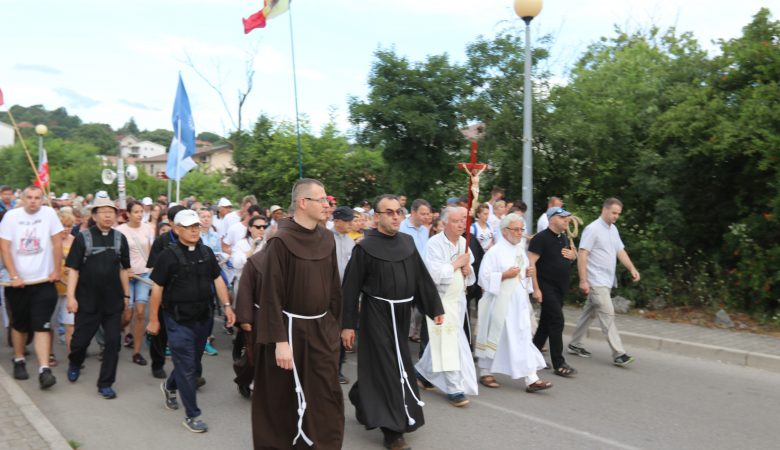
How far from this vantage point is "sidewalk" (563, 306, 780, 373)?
849 centimetres

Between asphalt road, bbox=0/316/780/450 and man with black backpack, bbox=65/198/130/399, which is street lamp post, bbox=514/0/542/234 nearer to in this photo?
asphalt road, bbox=0/316/780/450

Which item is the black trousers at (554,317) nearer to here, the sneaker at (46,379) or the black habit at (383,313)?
the black habit at (383,313)

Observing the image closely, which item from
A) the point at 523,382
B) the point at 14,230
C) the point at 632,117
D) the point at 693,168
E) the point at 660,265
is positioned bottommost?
the point at 523,382

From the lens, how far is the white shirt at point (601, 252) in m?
8.36

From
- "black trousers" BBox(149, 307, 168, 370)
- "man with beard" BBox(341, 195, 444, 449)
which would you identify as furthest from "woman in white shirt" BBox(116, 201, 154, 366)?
"man with beard" BBox(341, 195, 444, 449)

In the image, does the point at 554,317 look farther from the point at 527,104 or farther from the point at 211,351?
the point at 527,104

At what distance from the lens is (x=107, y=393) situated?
688cm

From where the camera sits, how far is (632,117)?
1334cm

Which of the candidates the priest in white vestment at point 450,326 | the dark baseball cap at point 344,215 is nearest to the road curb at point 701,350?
the priest in white vestment at point 450,326

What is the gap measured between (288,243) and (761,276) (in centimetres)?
838

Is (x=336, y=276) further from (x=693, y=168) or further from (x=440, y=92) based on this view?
(x=440, y=92)

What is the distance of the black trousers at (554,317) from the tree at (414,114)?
23.0 feet

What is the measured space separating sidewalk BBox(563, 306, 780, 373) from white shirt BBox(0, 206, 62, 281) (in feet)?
22.3

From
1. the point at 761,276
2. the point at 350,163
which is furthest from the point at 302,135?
the point at 761,276
